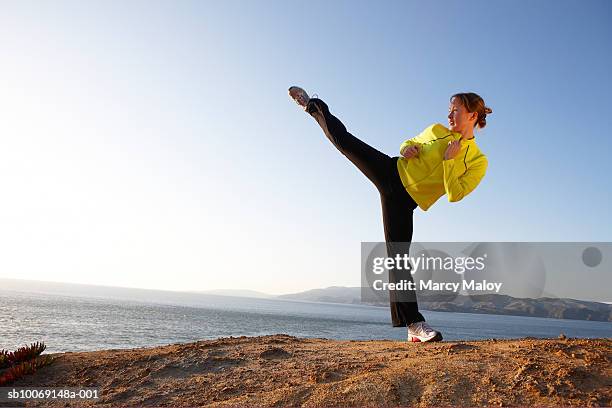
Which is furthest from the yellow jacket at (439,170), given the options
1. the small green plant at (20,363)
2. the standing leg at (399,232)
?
the small green plant at (20,363)

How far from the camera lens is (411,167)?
4.05m

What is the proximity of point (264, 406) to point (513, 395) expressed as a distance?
192cm

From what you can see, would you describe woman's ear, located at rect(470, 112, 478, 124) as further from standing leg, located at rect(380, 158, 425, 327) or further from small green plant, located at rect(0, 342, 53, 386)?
small green plant, located at rect(0, 342, 53, 386)

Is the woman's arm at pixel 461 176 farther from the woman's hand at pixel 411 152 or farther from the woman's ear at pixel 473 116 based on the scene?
the woman's ear at pixel 473 116

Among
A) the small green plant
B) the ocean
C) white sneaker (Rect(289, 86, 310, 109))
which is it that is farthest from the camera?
the ocean

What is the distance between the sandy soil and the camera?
10.1 ft

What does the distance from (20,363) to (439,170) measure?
6.95 m

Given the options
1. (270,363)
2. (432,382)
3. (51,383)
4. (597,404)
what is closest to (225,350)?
(270,363)

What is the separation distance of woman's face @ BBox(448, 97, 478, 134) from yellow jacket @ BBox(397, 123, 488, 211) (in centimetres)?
9

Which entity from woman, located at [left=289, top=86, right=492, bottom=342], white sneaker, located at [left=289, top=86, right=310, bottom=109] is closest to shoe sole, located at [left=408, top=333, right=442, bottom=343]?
woman, located at [left=289, top=86, right=492, bottom=342]

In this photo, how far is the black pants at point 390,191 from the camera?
13.9 ft

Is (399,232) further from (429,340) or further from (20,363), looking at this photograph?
(20,363)

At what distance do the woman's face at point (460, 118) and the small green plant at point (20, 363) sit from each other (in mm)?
6554

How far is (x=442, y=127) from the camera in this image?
4.29 m
